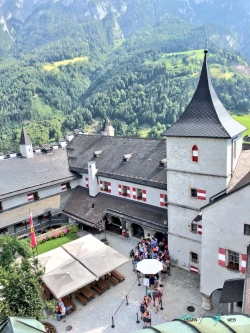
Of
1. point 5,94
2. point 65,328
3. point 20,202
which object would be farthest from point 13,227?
point 5,94

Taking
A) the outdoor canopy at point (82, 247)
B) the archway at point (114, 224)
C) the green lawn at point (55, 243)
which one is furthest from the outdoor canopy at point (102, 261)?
the archway at point (114, 224)

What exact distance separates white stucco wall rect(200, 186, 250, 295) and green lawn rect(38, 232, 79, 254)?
15.5 m

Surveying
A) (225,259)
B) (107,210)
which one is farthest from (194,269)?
(107,210)

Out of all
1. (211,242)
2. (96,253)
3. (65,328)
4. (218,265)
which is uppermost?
(211,242)

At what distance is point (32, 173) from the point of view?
35.5m

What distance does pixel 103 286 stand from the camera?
2405 centimetres

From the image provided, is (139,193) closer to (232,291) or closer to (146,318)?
(146,318)

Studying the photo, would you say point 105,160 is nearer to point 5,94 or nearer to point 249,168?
point 249,168

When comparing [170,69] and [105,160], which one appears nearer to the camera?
[105,160]

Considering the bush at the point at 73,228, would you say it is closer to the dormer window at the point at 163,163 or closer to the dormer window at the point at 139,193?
the dormer window at the point at 139,193

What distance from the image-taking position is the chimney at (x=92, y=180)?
114 ft

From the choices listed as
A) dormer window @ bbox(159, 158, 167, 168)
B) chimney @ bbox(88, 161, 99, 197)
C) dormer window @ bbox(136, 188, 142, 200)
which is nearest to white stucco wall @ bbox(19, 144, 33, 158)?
chimney @ bbox(88, 161, 99, 197)

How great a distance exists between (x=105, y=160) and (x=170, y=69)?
134 metres

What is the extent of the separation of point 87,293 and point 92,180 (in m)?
14.1
